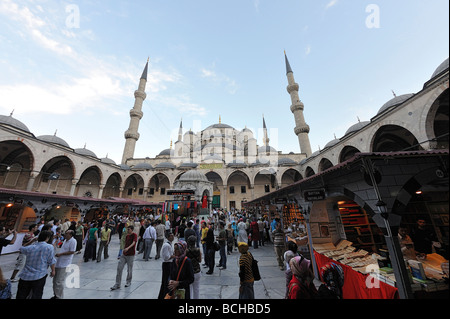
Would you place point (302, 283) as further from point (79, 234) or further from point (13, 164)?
point (13, 164)

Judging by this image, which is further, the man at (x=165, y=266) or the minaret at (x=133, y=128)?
the minaret at (x=133, y=128)

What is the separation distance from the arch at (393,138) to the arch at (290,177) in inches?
473

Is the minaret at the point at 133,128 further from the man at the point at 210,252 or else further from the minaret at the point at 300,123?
the man at the point at 210,252

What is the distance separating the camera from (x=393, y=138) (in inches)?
557

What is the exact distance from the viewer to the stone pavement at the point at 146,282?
396cm

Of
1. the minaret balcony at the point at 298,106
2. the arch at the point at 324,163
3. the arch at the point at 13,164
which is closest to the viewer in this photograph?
the arch at the point at 13,164

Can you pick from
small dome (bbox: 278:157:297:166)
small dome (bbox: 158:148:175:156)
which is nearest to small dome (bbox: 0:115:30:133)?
small dome (bbox: 158:148:175:156)

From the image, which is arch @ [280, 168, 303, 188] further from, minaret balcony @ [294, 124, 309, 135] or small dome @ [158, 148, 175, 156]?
small dome @ [158, 148, 175, 156]

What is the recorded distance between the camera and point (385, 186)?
3.30 m

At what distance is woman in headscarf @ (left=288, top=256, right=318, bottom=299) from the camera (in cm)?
230

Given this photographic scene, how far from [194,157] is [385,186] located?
3219 cm

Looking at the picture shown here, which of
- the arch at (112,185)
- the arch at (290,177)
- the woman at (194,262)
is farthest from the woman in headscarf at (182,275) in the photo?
the arch at (112,185)
